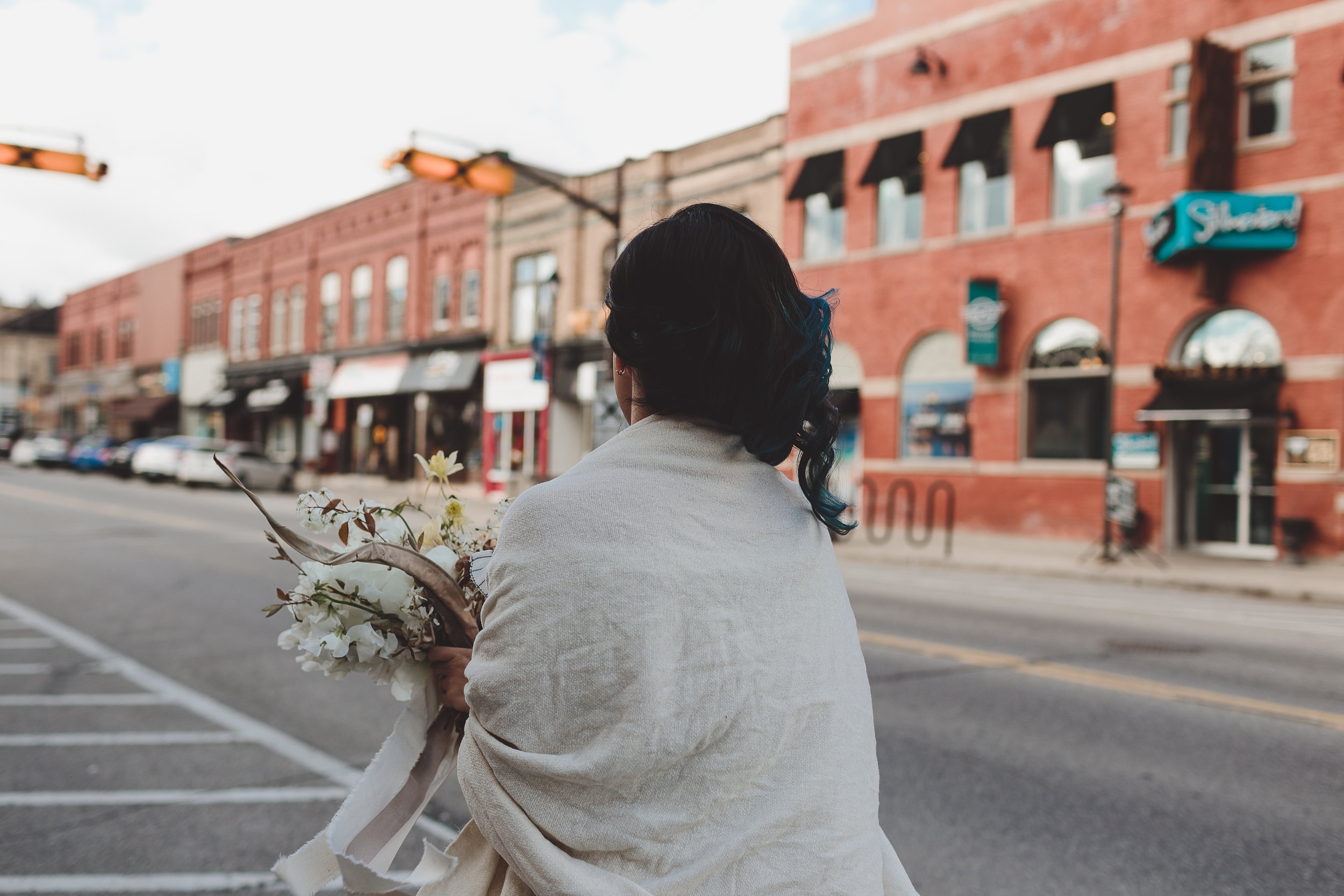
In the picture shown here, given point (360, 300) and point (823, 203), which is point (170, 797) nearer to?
point (823, 203)

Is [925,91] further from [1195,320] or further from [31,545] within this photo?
[31,545]

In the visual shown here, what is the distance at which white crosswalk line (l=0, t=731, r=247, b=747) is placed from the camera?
5.42 m

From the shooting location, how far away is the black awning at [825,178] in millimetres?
21938

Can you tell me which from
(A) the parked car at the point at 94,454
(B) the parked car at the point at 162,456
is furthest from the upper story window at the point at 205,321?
(B) the parked car at the point at 162,456

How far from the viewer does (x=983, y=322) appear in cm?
1880

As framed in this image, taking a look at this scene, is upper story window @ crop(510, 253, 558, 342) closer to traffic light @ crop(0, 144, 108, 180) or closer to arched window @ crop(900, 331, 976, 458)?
arched window @ crop(900, 331, 976, 458)

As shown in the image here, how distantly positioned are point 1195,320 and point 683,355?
701 inches

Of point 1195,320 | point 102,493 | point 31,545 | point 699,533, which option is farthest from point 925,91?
point 102,493

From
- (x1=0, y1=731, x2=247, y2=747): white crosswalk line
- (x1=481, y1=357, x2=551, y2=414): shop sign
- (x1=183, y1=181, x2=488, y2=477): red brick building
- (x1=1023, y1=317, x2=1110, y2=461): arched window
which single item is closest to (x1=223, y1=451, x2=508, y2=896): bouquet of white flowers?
(x1=0, y1=731, x2=247, y2=747): white crosswalk line

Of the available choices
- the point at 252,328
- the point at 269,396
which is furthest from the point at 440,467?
the point at 252,328

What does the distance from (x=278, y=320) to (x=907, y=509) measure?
30.4m

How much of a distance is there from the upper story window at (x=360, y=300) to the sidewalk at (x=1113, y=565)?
2312 centimetres

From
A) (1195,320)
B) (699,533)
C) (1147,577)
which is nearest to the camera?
(699,533)

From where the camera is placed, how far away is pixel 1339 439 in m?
15.2
